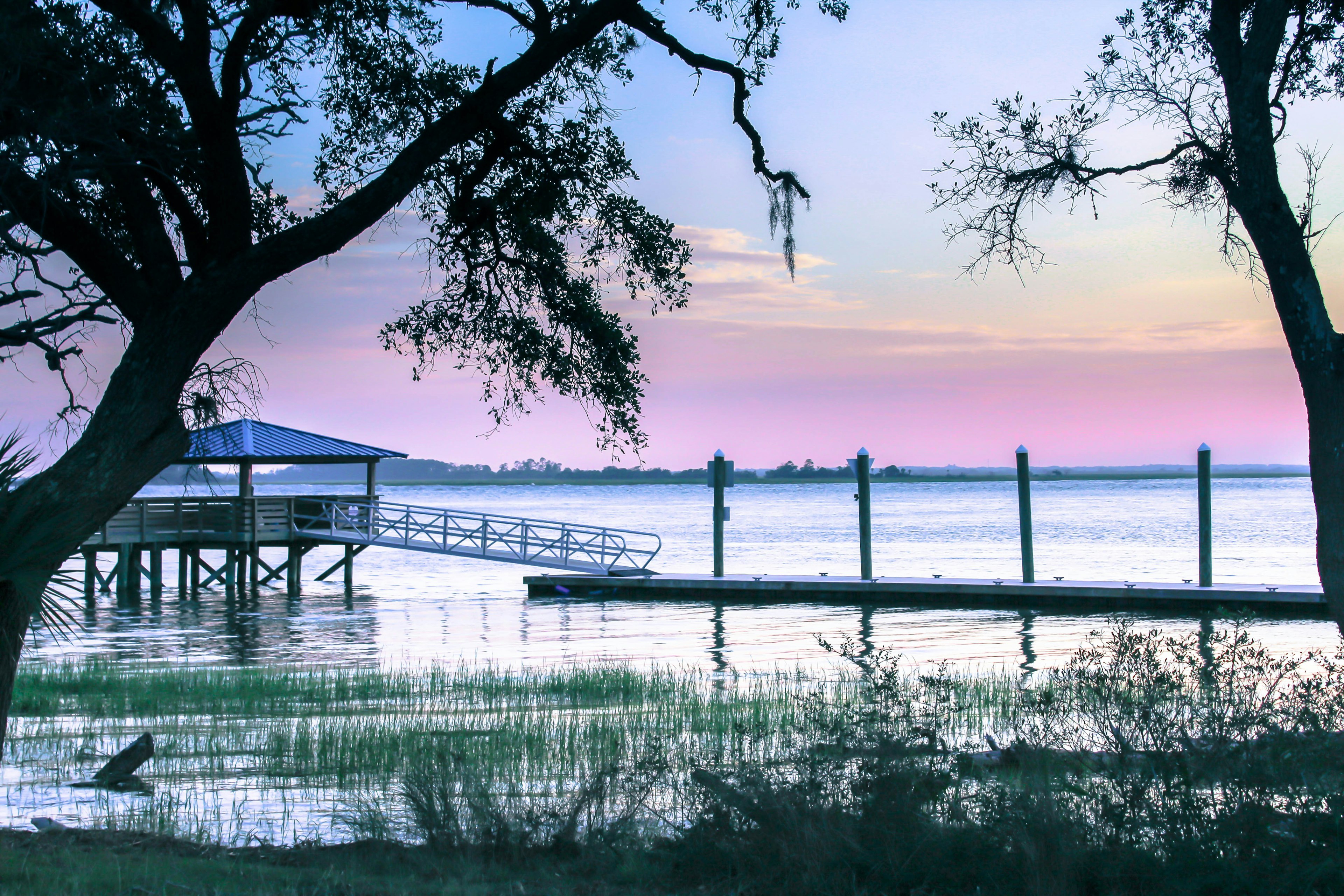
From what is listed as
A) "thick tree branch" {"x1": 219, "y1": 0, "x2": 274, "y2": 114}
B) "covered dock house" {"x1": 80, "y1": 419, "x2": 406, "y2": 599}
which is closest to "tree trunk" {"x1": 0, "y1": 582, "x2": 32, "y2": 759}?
"thick tree branch" {"x1": 219, "y1": 0, "x2": 274, "y2": 114}

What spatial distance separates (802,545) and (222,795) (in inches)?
1865

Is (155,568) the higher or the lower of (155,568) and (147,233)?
the lower

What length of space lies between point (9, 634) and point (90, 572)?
26.7 metres

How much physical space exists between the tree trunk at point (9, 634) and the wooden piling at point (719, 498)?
18784 mm

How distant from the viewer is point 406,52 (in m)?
9.05

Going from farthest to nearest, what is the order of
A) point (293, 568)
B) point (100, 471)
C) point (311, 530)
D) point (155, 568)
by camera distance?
point (293, 568) → point (311, 530) → point (155, 568) → point (100, 471)

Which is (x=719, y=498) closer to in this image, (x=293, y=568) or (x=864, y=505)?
(x=864, y=505)

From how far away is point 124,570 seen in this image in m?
29.9

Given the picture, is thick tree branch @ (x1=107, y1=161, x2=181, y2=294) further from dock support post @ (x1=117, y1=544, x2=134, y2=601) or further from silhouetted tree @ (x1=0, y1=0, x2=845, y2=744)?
dock support post @ (x1=117, y1=544, x2=134, y2=601)

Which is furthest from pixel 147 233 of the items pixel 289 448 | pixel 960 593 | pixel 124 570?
pixel 124 570

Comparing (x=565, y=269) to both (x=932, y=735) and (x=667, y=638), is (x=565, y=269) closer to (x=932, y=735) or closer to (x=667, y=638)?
(x=932, y=735)

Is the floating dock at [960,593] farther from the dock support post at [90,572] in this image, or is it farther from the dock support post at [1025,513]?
the dock support post at [90,572]

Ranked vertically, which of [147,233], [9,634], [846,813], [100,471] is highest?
[147,233]

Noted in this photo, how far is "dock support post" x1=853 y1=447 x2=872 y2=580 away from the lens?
22516mm
